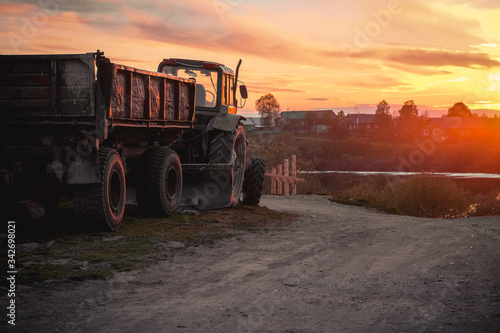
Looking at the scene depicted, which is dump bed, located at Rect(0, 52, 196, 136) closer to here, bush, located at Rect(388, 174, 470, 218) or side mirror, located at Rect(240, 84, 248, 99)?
side mirror, located at Rect(240, 84, 248, 99)

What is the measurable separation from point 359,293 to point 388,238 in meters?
4.34

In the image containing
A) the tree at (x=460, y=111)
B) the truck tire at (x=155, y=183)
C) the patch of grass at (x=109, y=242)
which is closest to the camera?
the patch of grass at (x=109, y=242)

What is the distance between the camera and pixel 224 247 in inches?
353

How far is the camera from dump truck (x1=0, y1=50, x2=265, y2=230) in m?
8.67

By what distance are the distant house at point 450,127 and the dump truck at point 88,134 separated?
10449 cm

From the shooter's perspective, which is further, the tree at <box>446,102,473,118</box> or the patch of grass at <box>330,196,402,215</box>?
the tree at <box>446,102,473,118</box>

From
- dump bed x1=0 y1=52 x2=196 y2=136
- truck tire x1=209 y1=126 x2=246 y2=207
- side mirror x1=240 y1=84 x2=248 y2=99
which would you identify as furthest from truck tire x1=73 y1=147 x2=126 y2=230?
side mirror x1=240 y1=84 x2=248 y2=99

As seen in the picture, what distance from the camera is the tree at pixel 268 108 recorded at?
122637mm

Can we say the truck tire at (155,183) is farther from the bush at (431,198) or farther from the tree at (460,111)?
the tree at (460,111)

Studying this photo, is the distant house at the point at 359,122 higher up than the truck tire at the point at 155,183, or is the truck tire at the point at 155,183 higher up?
the distant house at the point at 359,122

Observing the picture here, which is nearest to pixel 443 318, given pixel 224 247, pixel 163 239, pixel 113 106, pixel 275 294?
pixel 275 294

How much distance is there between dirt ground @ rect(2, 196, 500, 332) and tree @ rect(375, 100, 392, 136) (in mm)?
106402

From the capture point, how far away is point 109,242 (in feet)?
28.5

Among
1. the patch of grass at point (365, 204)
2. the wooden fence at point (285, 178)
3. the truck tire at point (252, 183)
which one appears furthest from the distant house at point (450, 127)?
the truck tire at point (252, 183)
